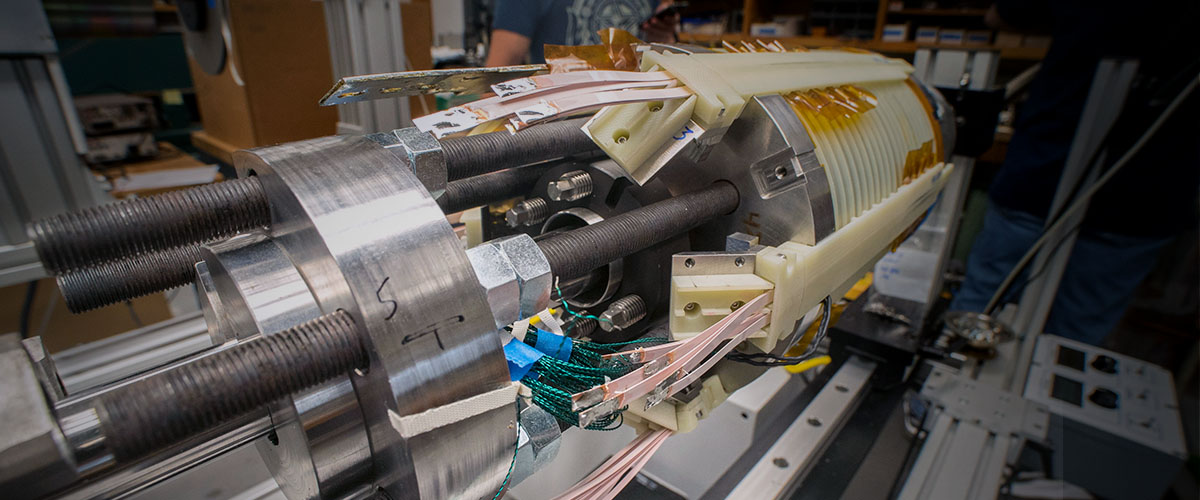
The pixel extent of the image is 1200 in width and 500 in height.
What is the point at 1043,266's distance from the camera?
1502 mm

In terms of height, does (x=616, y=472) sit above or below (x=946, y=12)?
below

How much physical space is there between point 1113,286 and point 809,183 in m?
1.88

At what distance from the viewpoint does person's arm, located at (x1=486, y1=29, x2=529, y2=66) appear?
1729mm

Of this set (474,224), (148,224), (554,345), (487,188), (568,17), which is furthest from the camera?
(568,17)

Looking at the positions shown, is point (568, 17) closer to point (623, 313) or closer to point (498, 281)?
point (623, 313)

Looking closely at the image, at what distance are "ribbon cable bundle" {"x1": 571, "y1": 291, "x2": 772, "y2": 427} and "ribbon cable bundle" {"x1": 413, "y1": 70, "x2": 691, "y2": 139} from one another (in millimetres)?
216

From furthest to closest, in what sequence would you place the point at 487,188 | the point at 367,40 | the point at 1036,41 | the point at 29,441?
1. the point at 1036,41
2. the point at 367,40
3. the point at 487,188
4. the point at 29,441

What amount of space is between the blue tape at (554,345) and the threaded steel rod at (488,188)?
0.86ft

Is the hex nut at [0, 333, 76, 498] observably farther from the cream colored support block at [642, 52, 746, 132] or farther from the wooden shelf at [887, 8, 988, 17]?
the wooden shelf at [887, 8, 988, 17]

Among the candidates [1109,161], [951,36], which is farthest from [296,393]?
[951,36]

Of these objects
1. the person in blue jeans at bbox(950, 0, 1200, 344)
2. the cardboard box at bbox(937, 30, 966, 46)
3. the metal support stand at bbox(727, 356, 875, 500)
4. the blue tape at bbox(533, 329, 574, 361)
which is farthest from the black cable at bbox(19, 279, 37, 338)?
the cardboard box at bbox(937, 30, 966, 46)

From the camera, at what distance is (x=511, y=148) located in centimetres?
61

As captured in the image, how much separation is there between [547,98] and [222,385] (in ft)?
0.99

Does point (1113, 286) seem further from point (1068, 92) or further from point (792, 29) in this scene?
point (792, 29)
